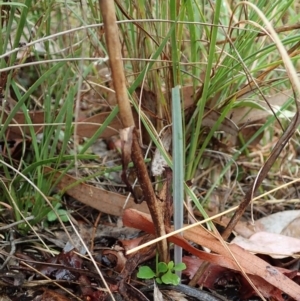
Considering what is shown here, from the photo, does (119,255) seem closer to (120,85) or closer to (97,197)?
(97,197)

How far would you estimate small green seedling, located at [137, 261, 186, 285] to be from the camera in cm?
79

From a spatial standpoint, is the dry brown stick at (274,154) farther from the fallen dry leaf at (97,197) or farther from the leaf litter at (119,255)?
Result: the fallen dry leaf at (97,197)

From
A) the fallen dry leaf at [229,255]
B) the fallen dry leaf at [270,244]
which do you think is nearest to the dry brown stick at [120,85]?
the fallen dry leaf at [229,255]

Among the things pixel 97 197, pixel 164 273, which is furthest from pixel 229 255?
pixel 97 197

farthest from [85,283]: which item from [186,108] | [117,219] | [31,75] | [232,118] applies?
[31,75]

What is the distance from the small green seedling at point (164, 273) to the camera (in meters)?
0.79

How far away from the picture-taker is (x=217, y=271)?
2.82 ft

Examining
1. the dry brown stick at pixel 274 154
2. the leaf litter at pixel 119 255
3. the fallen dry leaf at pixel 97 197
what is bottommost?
the leaf litter at pixel 119 255

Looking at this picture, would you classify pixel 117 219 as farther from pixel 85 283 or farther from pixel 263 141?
pixel 263 141

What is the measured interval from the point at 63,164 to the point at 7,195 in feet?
0.60

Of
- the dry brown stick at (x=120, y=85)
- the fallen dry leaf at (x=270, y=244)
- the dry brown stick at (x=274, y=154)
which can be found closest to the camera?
the dry brown stick at (x=120, y=85)

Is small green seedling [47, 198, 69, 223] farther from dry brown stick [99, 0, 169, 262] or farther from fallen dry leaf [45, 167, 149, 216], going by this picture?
dry brown stick [99, 0, 169, 262]

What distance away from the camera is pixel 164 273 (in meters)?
0.81

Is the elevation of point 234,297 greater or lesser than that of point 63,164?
lesser
